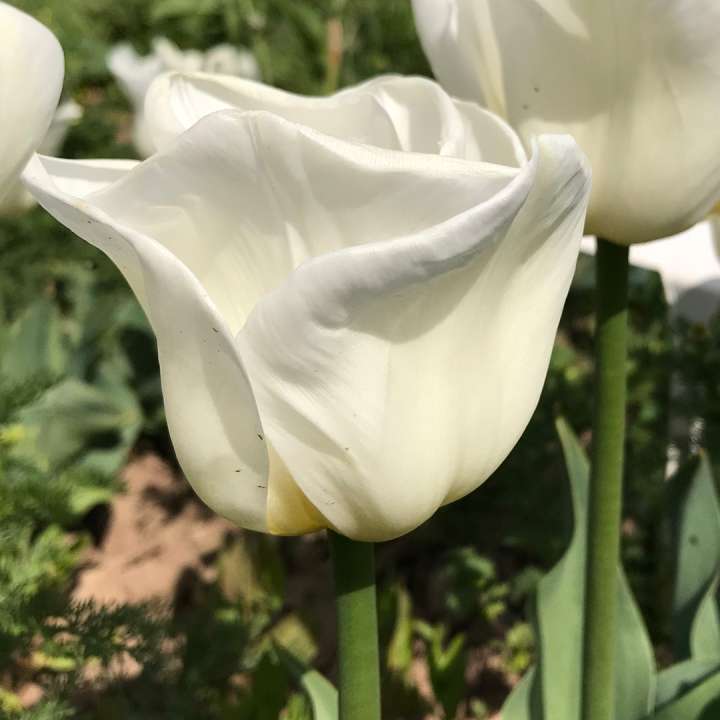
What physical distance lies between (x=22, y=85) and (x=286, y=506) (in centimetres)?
19

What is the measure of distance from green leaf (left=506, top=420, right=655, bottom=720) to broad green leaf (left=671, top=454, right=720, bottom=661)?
0.17 ft

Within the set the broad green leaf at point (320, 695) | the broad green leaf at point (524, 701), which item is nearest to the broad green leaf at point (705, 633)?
the broad green leaf at point (524, 701)

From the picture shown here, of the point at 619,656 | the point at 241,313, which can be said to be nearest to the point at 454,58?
the point at 241,313

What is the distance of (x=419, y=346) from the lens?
34 centimetres

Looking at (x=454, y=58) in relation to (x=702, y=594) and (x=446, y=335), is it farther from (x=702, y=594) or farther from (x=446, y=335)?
(x=702, y=594)

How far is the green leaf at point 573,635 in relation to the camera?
0.68 metres

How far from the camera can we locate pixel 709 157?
451 mm

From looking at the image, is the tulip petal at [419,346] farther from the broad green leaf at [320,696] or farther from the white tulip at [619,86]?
the broad green leaf at [320,696]

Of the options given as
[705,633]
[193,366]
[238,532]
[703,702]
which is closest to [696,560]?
[705,633]

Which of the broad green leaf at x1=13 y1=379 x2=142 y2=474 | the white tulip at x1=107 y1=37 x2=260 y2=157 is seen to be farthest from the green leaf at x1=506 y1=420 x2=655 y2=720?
the white tulip at x1=107 y1=37 x2=260 y2=157

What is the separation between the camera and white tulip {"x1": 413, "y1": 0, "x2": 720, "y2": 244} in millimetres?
427

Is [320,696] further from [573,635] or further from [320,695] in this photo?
[573,635]

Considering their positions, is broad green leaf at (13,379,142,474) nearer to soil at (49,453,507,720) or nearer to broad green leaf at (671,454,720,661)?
soil at (49,453,507,720)

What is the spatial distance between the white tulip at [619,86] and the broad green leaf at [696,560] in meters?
0.34
